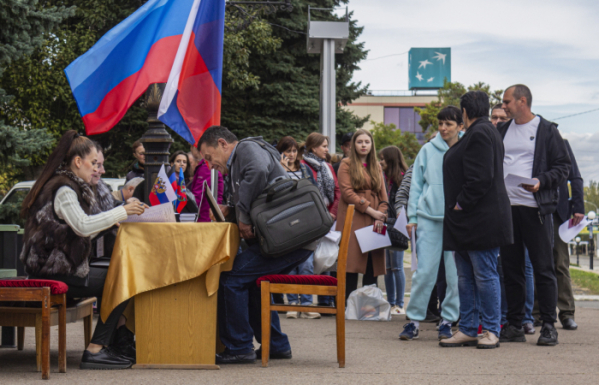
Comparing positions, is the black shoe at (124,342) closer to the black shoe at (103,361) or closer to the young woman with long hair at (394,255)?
the black shoe at (103,361)

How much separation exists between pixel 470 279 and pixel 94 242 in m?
3.14

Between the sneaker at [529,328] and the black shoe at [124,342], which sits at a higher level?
the black shoe at [124,342]

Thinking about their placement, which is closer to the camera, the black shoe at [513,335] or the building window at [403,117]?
the black shoe at [513,335]

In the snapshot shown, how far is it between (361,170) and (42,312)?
13.9 ft

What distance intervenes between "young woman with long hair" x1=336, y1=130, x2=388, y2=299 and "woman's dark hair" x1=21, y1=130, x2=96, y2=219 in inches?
140

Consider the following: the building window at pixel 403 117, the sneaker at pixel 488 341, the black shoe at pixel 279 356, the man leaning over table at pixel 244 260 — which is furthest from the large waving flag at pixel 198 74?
the building window at pixel 403 117

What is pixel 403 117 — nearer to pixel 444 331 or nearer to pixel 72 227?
pixel 444 331

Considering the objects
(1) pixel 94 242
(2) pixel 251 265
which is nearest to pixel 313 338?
(2) pixel 251 265

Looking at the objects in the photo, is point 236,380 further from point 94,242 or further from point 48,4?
point 48,4

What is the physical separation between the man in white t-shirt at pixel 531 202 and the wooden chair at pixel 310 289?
2.01 metres

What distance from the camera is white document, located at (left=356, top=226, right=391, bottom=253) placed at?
7676mm

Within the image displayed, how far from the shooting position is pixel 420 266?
6.39 m

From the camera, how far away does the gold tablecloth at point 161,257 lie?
15.4 ft

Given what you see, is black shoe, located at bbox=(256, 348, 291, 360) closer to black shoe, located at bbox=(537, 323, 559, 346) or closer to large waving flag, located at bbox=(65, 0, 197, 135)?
black shoe, located at bbox=(537, 323, 559, 346)
